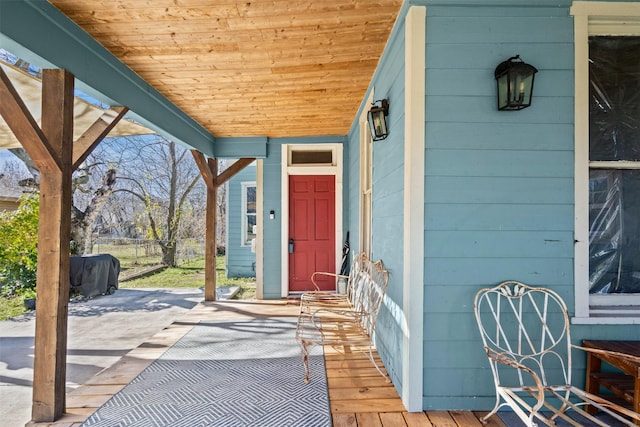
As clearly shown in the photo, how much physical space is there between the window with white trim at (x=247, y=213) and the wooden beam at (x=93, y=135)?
18.5ft

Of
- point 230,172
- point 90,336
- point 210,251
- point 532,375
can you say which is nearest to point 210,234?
point 210,251

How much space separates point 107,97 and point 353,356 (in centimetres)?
300

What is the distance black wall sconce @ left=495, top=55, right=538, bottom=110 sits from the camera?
1.95 metres

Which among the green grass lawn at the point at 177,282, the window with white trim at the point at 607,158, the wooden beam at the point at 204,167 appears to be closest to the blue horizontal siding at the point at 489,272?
the window with white trim at the point at 607,158

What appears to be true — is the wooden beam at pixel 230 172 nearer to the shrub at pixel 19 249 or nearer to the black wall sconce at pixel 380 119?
the black wall sconce at pixel 380 119

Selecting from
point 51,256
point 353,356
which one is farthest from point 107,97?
point 353,356

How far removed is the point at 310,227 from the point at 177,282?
4.21 metres

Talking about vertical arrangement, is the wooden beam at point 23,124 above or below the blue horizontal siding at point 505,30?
below

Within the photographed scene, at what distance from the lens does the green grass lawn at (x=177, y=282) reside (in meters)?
5.36

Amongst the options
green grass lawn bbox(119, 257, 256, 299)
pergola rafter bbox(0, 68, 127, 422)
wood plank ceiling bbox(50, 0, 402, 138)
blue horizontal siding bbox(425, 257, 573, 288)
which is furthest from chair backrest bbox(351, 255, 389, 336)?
green grass lawn bbox(119, 257, 256, 299)

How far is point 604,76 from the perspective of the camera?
221 cm

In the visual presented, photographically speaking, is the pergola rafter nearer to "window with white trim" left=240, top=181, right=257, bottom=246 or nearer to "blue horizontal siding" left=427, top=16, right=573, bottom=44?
"blue horizontal siding" left=427, top=16, right=573, bottom=44

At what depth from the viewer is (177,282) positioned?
7.81 m

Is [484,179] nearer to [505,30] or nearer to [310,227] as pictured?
[505,30]
